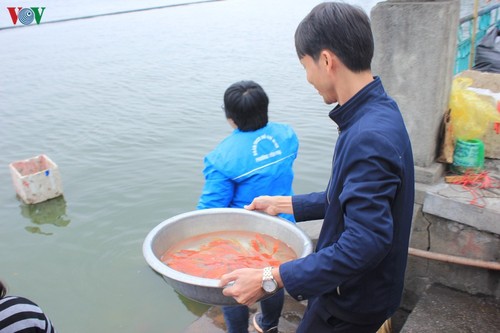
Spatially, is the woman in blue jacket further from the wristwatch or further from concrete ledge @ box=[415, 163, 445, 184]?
the wristwatch

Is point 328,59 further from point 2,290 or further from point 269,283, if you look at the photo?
point 2,290

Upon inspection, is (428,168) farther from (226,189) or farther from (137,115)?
(137,115)

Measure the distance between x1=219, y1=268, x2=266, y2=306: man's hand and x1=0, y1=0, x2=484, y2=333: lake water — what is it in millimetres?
2684

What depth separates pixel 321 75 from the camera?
1.44 meters

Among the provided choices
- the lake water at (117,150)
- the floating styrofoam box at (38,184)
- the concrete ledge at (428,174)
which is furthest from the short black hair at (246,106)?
the floating styrofoam box at (38,184)

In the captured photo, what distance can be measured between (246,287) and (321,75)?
77 centimetres

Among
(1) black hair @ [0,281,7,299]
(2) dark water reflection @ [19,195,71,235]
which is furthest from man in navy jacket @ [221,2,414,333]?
(2) dark water reflection @ [19,195,71,235]

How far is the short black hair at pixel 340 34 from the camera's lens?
134cm

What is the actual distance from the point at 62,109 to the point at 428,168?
878 cm

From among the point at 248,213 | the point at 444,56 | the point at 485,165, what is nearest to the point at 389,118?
the point at 248,213

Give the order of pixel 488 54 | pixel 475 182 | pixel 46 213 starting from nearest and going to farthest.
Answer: pixel 475 182, pixel 488 54, pixel 46 213

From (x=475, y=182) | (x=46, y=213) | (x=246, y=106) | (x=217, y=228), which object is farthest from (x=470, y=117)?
(x=46, y=213)

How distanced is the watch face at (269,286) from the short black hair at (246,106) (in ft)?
4.17

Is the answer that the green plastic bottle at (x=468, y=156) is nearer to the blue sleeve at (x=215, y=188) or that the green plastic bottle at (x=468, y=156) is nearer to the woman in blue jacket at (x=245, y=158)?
the woman in blue jacket at (x=245, y=158)
